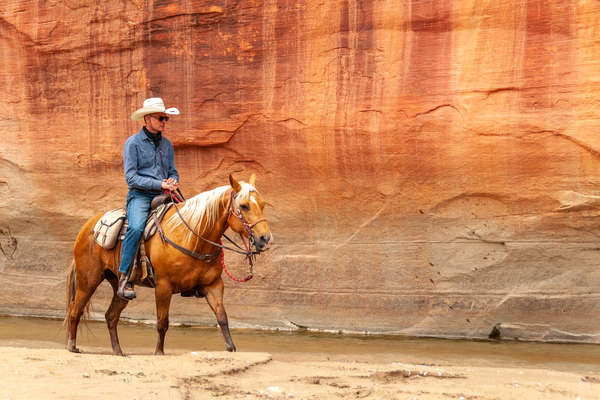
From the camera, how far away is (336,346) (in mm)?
8859

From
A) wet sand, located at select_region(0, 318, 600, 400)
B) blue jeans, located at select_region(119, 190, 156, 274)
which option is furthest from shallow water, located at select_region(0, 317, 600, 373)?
blue jeans, located at select_region(119, 190, 156, 274)

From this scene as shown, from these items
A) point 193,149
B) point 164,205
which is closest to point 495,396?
point 164,205

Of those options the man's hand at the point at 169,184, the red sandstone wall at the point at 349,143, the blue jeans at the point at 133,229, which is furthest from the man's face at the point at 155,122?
the red sandstone wall at the point at 349,143

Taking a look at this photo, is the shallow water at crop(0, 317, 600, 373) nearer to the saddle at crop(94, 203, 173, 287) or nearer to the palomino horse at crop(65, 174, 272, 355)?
the palomino horse at crop(65, 174, 272, 355)

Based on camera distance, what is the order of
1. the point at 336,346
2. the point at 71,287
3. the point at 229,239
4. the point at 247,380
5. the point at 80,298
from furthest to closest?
the point at 336,346 < the point at 71,287 < the point at 80,298 < the point at 229,239 < the point at 247,380

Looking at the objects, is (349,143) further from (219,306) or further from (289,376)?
(289,376)

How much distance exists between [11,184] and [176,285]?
18.9 ft

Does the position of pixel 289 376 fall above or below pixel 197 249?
below

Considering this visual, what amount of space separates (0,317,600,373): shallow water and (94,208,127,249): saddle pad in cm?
164

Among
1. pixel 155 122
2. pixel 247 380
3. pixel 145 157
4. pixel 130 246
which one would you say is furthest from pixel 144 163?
pixel 247 380

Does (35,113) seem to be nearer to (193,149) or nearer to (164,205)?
(193,149)

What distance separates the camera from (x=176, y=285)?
6.87m

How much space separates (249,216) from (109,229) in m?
1.65

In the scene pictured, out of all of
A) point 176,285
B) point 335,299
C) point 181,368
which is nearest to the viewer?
point 181,368
